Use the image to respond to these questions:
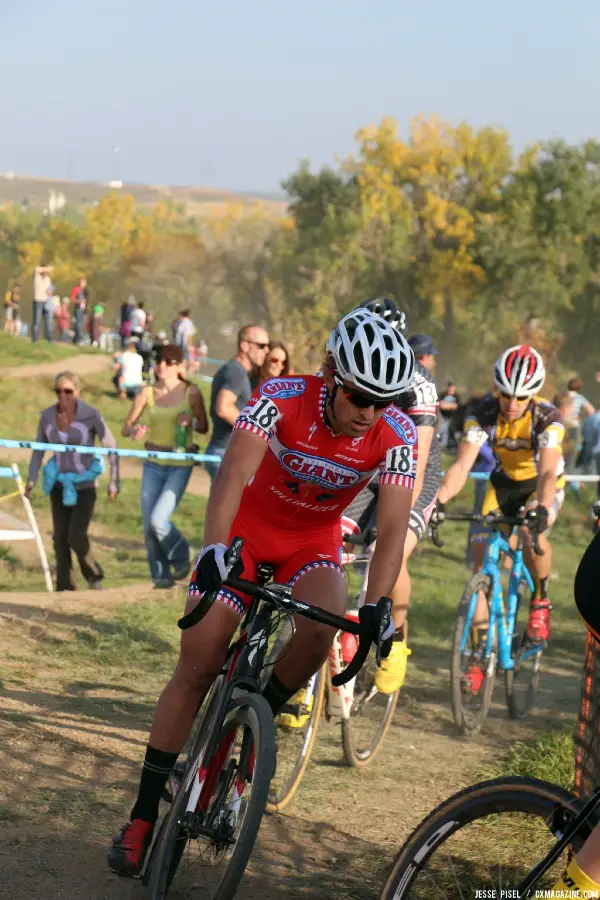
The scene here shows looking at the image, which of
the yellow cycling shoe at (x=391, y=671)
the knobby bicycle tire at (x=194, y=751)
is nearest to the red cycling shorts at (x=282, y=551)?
the knobby bicycle tire at (x=194, y=751)

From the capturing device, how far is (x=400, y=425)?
4781 millimetres

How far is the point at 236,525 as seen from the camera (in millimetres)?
4898

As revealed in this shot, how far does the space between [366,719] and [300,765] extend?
1.37 m

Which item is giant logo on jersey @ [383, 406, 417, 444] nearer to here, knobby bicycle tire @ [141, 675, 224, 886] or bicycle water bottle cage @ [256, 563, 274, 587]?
bicycle water bottle cage @ [256, 563, 274, 587]

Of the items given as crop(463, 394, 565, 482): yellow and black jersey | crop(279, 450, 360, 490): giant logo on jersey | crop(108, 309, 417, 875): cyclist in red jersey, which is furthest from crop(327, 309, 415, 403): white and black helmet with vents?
crop(463, 394, 565, 482): yellow and black jersey

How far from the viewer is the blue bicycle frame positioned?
26.5 feet

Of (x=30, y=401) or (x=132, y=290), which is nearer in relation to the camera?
(x=30, y=401)

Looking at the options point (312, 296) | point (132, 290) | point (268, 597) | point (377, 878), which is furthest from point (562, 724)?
point (132, 290)

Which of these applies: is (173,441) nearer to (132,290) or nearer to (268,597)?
(268,597)

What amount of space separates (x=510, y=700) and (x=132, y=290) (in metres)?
105

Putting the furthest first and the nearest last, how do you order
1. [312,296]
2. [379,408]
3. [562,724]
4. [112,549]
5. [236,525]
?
Answer: [312,296]
[112,549]
[562,724]
[236,525]
[379,408]

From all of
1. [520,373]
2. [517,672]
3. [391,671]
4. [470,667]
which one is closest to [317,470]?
[391,671]

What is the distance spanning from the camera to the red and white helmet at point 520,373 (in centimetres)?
803

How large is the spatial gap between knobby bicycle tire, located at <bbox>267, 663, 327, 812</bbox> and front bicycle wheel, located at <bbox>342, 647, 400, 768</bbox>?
490mm
